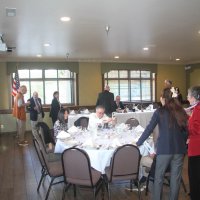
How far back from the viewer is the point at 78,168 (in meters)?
3.43

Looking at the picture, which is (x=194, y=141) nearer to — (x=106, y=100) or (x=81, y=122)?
(x=81, y=122)

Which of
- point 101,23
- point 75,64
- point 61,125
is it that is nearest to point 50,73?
point 75,64

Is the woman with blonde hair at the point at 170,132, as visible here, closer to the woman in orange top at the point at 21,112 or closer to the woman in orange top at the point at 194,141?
the woman in orange top at the point at 194,141

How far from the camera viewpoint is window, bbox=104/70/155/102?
1125 centimetres

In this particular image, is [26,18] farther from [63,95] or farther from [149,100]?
[149,100]

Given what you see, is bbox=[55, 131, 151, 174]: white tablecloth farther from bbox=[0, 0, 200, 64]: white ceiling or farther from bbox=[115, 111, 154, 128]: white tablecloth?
bbox=[115, 111, 154, 128]: white tablecloth

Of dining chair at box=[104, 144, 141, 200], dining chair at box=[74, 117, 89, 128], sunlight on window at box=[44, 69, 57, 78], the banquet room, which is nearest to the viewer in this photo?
dining chair at box=[104, 144, 141, 200]

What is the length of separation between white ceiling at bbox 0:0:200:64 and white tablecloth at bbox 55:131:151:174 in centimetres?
189

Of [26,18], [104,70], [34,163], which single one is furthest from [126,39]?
[104,70]

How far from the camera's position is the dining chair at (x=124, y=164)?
3430 millimetres

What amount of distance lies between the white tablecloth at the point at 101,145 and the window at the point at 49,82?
6.08 m

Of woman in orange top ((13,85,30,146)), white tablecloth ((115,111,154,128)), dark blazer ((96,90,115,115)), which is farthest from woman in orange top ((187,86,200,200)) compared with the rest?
woman in orange top ((13,85,30,146))

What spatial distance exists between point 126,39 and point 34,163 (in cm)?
344

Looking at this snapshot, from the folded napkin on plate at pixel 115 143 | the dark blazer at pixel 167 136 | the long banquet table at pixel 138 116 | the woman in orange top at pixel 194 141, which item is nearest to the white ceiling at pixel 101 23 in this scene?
the woman in orange top at pixel 194 141
